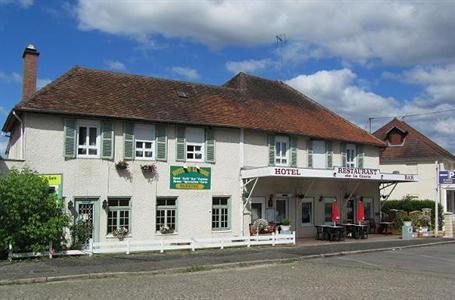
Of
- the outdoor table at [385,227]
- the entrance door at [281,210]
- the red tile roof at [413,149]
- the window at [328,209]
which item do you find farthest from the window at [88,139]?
the red tile roof at [413,149]

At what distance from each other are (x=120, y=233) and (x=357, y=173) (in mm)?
12288

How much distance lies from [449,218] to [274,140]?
11.3 metres

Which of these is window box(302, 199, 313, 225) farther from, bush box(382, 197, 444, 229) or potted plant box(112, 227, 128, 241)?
bush box(382, 197, 444, 229)

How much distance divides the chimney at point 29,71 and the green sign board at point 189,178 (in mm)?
6465

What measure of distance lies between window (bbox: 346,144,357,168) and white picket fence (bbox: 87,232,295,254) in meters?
7.71

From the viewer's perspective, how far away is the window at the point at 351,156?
3033cm

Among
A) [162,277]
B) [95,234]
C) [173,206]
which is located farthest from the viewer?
[173,206]

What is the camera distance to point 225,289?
41.9 feet

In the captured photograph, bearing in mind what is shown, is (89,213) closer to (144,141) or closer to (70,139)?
(70,139)

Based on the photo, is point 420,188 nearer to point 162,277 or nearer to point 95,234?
point 95,234

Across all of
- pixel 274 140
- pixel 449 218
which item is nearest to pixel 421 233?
pixel 449 218

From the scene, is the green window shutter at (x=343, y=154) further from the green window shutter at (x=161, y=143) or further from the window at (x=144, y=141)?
the window at (x=144, y=141)

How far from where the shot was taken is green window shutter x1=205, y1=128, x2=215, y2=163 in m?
24.1

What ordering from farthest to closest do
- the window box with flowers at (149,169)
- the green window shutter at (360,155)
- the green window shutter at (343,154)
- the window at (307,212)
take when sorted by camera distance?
the green window shutter at (360,155), the green window shutter at (343,154), the window at (307,212), the window box with flowers at (149,169)
